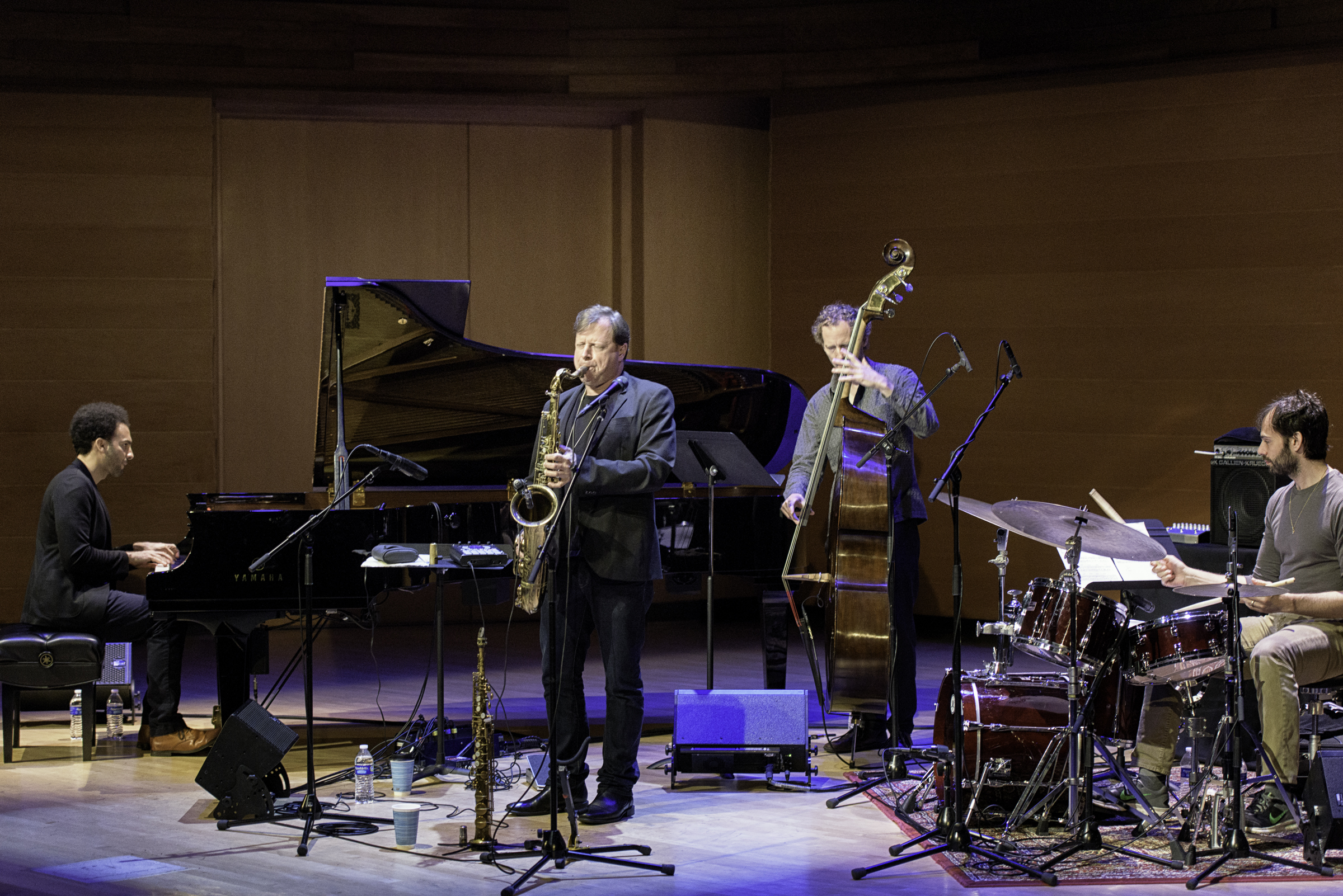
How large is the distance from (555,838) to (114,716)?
2.81m

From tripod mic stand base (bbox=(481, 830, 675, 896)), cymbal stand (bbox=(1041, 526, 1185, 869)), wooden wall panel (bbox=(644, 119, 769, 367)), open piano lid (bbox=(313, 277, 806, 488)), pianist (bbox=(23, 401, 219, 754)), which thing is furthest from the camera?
wooden wall panel (bbox=(644, 119, 769, 367))

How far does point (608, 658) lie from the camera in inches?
175

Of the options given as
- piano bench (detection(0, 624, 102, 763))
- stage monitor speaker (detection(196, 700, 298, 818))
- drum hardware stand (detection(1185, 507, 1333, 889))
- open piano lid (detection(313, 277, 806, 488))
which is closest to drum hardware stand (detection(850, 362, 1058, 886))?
drum hardware stand (detection(1185, 507, 1333, 889))

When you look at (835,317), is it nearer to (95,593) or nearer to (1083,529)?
(1083,529)

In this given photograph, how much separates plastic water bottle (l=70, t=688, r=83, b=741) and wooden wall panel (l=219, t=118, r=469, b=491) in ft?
Answer: 9.98

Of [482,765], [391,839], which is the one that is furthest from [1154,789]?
[391,839]

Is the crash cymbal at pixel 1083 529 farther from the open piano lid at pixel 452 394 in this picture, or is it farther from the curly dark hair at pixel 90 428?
the curly dark hair at pixel 90 428

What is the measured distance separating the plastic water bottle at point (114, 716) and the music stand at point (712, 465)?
2.45 meters

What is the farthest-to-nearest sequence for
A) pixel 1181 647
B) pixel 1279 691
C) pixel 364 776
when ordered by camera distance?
pixel 364 776 → pixel 1279 691 → pixel 1181 647

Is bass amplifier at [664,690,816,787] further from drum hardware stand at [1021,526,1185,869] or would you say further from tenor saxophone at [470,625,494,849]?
drum hardware stand at [1021,526,1185,869]

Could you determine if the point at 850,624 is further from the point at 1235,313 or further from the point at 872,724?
the point at 1235,313

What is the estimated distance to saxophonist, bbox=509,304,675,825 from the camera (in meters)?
4.30

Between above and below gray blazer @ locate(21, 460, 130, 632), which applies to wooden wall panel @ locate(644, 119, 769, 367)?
above

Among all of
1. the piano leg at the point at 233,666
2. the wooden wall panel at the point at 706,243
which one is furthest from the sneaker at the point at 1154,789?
the wooden wall panel at the point at 706,243
